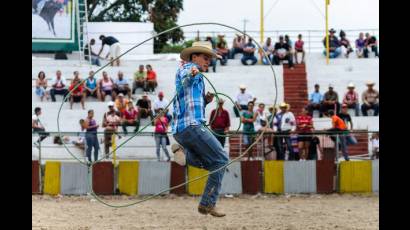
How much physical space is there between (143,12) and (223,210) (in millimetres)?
29270

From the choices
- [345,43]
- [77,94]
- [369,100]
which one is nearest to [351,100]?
[369,100]

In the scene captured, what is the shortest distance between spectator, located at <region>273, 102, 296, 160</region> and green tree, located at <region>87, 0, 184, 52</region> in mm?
22193

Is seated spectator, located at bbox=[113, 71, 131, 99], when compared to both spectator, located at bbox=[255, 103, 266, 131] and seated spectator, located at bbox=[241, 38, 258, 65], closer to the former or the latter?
seated spectator, located at bbox=[241, 38, 258, 65]

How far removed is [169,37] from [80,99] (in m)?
19.6

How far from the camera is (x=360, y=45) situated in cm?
2692

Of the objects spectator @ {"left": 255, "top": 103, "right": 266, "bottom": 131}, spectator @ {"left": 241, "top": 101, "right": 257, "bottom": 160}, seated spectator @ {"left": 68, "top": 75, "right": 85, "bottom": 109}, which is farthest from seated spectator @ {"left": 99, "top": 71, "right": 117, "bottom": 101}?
spectator @ {"left": 241, "top": 101, "right": 257, "bottom": 160}

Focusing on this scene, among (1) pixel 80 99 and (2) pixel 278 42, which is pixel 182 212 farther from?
(2) pixel 278 42

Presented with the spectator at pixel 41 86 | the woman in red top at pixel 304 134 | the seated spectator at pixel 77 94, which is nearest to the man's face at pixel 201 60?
the woman in red top at pixel 304 134

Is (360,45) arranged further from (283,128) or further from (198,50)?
(198,50)

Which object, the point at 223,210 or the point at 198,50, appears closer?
the point at 198,50

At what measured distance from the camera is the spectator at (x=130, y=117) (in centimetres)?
1969

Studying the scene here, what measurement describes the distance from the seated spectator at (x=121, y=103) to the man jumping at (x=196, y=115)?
10142 millimetres
